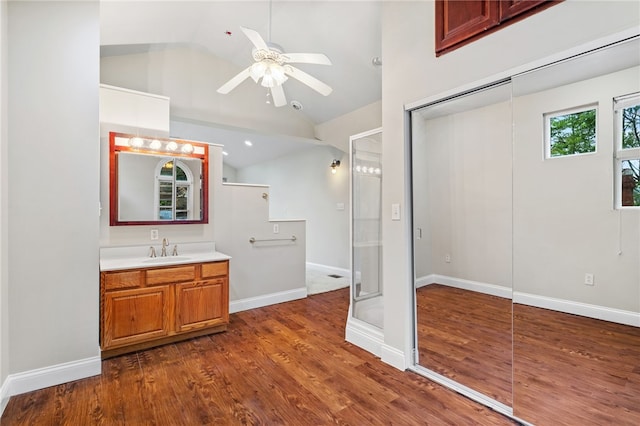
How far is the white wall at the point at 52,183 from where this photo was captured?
7.23 ft

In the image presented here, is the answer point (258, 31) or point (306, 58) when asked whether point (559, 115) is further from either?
point (258, 31)

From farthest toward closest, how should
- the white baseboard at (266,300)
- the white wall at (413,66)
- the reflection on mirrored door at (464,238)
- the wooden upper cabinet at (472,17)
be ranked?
1. the white baseboard at (266,300)
2. the reflection on mirrored door at (464,238)
3. the wooden upper cabinet at (472,17)
4. the white wall at (413,66)

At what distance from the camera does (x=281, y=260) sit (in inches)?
174

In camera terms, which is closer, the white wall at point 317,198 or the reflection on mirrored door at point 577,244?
the reflection on mirrored door at point 577,244

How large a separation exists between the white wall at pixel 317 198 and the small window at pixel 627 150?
4.14 meters

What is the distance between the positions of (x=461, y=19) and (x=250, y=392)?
303 centimetres

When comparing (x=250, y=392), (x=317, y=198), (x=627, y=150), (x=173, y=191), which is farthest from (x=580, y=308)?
(x=317, y=198)

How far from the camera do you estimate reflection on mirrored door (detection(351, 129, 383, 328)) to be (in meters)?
3.05

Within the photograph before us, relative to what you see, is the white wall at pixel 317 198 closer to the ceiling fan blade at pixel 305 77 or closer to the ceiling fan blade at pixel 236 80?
the ceiling fan blade at pixel 305 77

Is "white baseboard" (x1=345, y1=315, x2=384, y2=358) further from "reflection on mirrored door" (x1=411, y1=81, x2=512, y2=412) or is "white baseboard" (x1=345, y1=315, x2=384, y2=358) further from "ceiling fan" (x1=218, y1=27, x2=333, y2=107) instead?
"ceiling fan" (x1=218, y1=27, x2=333, y2=107)

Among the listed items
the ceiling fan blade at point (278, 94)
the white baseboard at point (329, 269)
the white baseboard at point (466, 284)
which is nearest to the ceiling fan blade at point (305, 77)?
the ceiling fan blade at point (278, 94)

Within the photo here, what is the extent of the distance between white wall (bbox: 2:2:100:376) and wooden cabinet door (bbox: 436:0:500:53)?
2694 millimetres

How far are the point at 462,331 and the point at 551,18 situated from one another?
7.48 feet

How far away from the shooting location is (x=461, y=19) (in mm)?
2098
